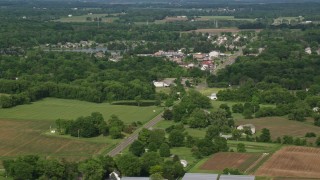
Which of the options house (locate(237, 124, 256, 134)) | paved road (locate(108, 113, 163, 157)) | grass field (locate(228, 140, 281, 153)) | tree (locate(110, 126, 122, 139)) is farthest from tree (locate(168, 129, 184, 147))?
house (locate(237, 124, 256, 134))

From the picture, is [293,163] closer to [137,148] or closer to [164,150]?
[164,150]

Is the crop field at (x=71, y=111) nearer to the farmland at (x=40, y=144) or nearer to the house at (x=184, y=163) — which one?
the farmland at (x=40, y=144)

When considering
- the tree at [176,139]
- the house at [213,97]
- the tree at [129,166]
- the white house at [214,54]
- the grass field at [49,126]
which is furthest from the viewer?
the white house at [214,54]

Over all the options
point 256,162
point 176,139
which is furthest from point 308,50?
point 256,162

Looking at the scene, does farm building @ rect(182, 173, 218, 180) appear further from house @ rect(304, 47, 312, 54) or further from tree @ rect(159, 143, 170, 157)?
house @ rect(304, 47, 312, 54)

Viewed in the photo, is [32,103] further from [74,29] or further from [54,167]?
[74,29]

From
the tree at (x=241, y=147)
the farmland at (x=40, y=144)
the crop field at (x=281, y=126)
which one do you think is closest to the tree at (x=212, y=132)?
the tree at (x=241, y=147)

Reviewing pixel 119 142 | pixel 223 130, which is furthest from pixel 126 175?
pixel 223 130
